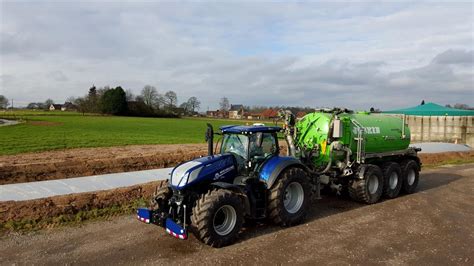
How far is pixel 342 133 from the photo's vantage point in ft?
33.7

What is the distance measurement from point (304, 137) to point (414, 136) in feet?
78.6

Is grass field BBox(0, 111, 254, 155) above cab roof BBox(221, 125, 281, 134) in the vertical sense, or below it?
below

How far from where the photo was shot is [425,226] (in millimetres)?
8398

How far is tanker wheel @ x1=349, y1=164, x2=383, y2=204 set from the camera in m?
10.3

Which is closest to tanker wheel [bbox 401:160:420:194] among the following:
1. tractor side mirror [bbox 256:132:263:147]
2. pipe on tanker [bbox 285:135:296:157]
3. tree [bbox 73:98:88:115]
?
pipe on tanker [bbox 285:135:296:157]

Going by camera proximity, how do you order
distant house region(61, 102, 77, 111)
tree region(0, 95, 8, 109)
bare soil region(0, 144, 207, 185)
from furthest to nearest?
distant house region(61, 102, 77, 111)
tree region(0, 95, 8, 109)
bare soil region(0, 144, 207, 185)

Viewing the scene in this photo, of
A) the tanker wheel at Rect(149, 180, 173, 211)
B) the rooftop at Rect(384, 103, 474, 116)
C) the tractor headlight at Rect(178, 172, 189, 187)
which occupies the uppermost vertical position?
the rooftop at Rect(384, 103, 474, 116)

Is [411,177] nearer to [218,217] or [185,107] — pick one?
[218,217]

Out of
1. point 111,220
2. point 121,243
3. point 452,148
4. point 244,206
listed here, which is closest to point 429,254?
point 244,206

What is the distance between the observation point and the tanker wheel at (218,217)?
6562mm

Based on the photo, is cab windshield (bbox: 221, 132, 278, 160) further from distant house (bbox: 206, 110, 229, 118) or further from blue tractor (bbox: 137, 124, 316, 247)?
distant house (bbox: 206, 110, 229, 118)

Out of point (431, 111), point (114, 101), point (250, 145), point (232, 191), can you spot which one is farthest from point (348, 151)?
point (114, 101)

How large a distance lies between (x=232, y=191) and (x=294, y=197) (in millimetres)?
2086

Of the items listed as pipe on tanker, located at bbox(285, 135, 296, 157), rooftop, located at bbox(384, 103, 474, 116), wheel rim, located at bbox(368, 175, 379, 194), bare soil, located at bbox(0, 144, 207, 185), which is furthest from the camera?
rooftop, located at bbox(384, 103, 474, 116)
